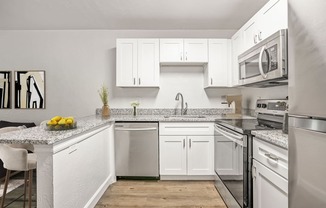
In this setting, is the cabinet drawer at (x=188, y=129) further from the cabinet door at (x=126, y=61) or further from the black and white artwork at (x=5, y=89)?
the black and white artwork at (x=5, y=89)

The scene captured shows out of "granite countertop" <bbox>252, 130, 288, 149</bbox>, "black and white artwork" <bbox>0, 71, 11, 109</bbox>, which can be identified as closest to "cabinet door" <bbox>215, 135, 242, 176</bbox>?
"granite countertop" <bbox>252, 130, 288, 149</bbox>

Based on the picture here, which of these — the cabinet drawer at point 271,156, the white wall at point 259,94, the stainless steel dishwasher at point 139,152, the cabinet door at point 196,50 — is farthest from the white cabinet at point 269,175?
the cabinet door at point 196,50

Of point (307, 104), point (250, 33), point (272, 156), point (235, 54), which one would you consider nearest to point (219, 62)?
point (235, 54)

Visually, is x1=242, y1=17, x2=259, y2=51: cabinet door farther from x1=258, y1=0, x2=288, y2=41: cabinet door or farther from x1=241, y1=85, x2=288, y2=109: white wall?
x1=241, y1=85, x2=288, y2=109: white wall

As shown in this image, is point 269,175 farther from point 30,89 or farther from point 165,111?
point 30,89

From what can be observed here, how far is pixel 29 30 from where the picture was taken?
4.25 meters

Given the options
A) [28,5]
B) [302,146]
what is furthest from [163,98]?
[302,146]

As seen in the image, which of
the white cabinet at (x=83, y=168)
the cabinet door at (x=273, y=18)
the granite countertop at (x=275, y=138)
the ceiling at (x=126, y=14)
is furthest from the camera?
the ceiling at (x=126, y=14)

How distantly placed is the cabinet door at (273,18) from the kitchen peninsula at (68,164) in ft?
6.53

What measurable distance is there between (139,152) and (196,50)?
71.9 inches

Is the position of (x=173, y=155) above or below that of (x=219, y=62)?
below

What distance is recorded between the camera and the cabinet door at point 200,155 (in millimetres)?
3498

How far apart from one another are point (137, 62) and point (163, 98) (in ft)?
2.70

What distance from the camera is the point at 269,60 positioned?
2.19m
